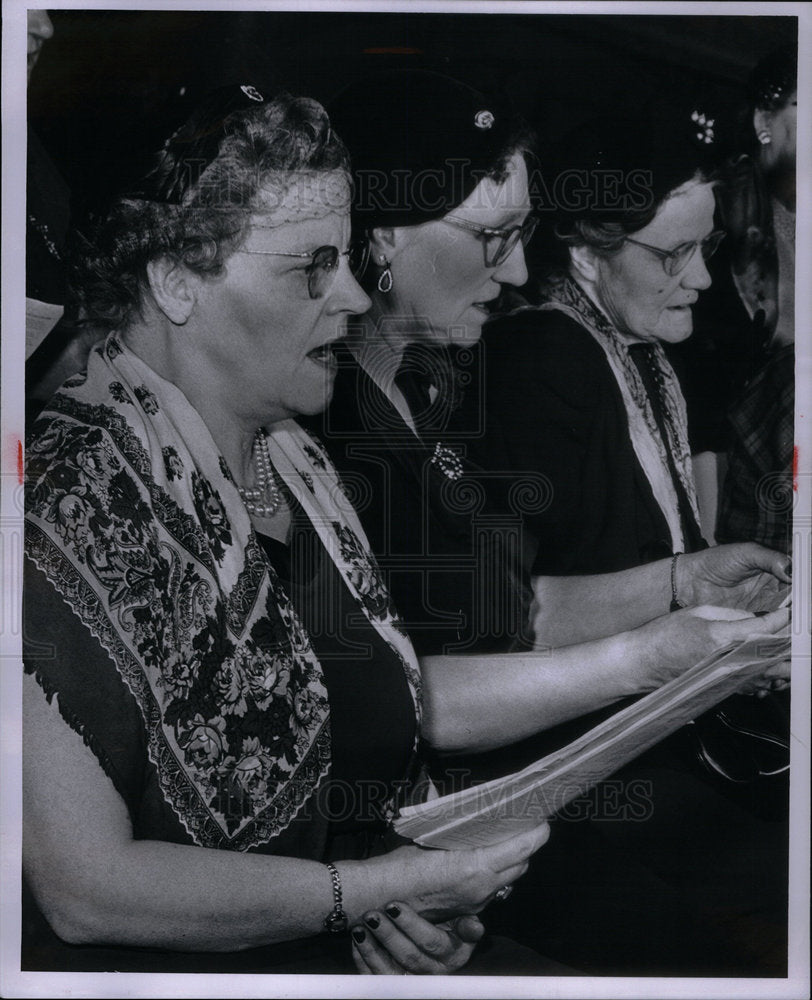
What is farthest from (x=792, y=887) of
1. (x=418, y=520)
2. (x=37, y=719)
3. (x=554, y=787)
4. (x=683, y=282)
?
(x=37, y=719)

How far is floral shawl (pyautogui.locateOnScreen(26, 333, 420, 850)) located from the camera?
1830 mm

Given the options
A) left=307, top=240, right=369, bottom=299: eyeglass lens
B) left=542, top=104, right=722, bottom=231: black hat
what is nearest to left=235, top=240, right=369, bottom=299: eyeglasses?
left=307, top=240, right=369, bottom=299: eyeglass lens

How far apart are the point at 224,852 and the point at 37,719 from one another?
15.7 inches

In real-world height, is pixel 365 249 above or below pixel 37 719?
above

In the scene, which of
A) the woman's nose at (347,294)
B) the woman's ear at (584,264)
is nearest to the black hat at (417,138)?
the woman's nose at (347,294)

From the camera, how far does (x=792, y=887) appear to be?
204cm

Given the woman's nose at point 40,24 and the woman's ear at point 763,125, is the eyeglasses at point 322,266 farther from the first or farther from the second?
the woman's ear at point 763,125

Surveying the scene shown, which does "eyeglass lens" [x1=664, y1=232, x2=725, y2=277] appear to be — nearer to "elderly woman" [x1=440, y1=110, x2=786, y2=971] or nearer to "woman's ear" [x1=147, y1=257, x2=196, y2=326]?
"elderly woman" [x1=440, y1=110, x2=786, y2=971]

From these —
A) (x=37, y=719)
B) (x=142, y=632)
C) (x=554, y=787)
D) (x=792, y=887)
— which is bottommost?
(x=792, y=887)

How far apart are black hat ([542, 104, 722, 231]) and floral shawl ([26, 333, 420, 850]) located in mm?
798

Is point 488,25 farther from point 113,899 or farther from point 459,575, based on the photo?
point 113,899

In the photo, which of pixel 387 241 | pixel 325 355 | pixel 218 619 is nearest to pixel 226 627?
pixel 218 619

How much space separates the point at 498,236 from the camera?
6.40 feet

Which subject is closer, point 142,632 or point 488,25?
point 142,632
